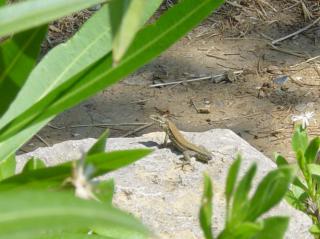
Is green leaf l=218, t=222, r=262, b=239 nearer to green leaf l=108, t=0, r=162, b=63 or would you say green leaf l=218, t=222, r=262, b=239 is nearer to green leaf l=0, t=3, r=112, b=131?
green leaf l=108, t=0, r=162, b=63

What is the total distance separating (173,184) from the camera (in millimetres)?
3037

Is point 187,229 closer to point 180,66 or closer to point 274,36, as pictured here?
point 180,66

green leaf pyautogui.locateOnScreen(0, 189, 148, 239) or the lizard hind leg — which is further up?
the lizard hind leg

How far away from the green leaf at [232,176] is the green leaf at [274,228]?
5 centimetres

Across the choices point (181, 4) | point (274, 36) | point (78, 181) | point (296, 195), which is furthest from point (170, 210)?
point (274, 36)

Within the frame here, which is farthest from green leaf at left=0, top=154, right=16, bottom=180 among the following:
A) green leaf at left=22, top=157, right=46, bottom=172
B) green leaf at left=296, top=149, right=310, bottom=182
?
green leaf at left=296, top=149, right=310, bottom=182

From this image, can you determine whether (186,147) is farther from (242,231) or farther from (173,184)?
(242,231)

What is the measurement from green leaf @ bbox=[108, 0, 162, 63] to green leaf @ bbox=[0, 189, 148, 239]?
0.43 ft

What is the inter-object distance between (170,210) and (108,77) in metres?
1.83

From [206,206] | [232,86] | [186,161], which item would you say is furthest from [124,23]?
[232,86]

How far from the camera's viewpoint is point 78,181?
71 centimetres

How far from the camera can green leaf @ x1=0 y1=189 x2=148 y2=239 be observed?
0.64 metres

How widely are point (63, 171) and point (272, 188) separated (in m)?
0.30

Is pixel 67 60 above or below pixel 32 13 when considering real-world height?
above
